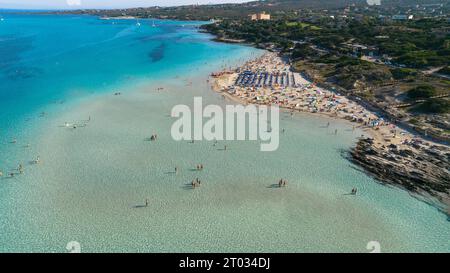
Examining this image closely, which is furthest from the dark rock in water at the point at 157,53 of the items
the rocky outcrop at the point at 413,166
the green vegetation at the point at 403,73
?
the rocky outcrop at the point at 413,166

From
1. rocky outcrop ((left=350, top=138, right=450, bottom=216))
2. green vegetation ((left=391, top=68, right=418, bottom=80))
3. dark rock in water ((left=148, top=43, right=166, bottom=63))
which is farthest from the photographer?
dark rock in water ((left=148, top=43, right=166, bottom=63))

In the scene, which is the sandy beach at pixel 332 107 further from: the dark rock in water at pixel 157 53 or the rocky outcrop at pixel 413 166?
the dark rock in water at pixel 157 53

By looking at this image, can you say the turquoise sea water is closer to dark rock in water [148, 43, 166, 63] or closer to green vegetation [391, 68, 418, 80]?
green vegetation [391, 68, 418, 80]

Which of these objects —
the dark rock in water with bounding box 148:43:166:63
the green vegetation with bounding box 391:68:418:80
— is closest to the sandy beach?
the green vegetation with bounding box 391:68:418:80

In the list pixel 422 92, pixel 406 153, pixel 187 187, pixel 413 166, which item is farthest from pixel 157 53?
pixel 413 166

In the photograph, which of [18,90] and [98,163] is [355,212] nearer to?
[98,163]

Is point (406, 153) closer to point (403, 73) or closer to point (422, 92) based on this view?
point (422, 92)
